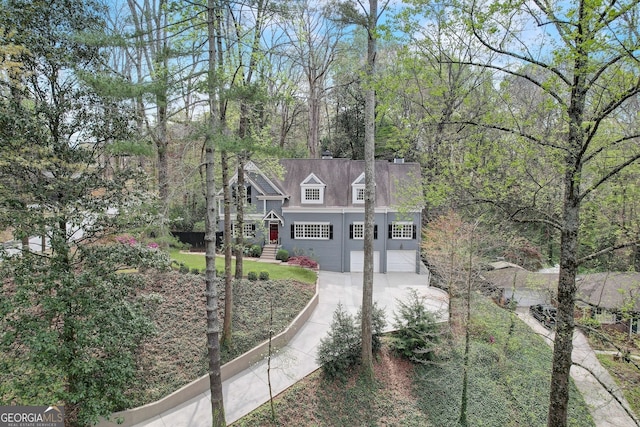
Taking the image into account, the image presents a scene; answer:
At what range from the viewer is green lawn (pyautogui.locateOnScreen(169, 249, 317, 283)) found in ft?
53.7

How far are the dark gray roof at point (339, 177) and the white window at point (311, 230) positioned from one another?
1.30 m

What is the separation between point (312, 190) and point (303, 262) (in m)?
4.55

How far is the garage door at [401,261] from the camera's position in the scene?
20.9m

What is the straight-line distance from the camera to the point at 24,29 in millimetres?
6387

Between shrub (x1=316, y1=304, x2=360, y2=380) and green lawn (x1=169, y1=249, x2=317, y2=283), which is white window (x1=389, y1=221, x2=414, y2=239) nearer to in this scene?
green lawn (x1=169, y1=249, x2=317, y2=283)

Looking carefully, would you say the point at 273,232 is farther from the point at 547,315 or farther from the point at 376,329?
the point at 547,315

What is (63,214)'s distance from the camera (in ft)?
21.4

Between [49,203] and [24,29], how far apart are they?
3.24 metres

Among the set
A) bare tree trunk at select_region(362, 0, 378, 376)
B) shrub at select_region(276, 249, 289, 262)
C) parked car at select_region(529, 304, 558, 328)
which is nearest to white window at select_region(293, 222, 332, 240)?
shrub at select_region(276, 249, 289, 262)

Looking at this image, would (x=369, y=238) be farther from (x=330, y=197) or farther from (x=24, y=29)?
(x=330, y=197)

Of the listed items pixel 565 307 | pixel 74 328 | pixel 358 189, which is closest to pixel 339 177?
pixel 358 189

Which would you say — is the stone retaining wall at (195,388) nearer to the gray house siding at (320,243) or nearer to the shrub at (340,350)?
the shrub at (340,350)

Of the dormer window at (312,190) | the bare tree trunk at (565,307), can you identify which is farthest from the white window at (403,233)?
the bare tree trunk at (565,307)

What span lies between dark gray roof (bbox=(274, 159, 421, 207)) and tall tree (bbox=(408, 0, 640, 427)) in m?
15.0
